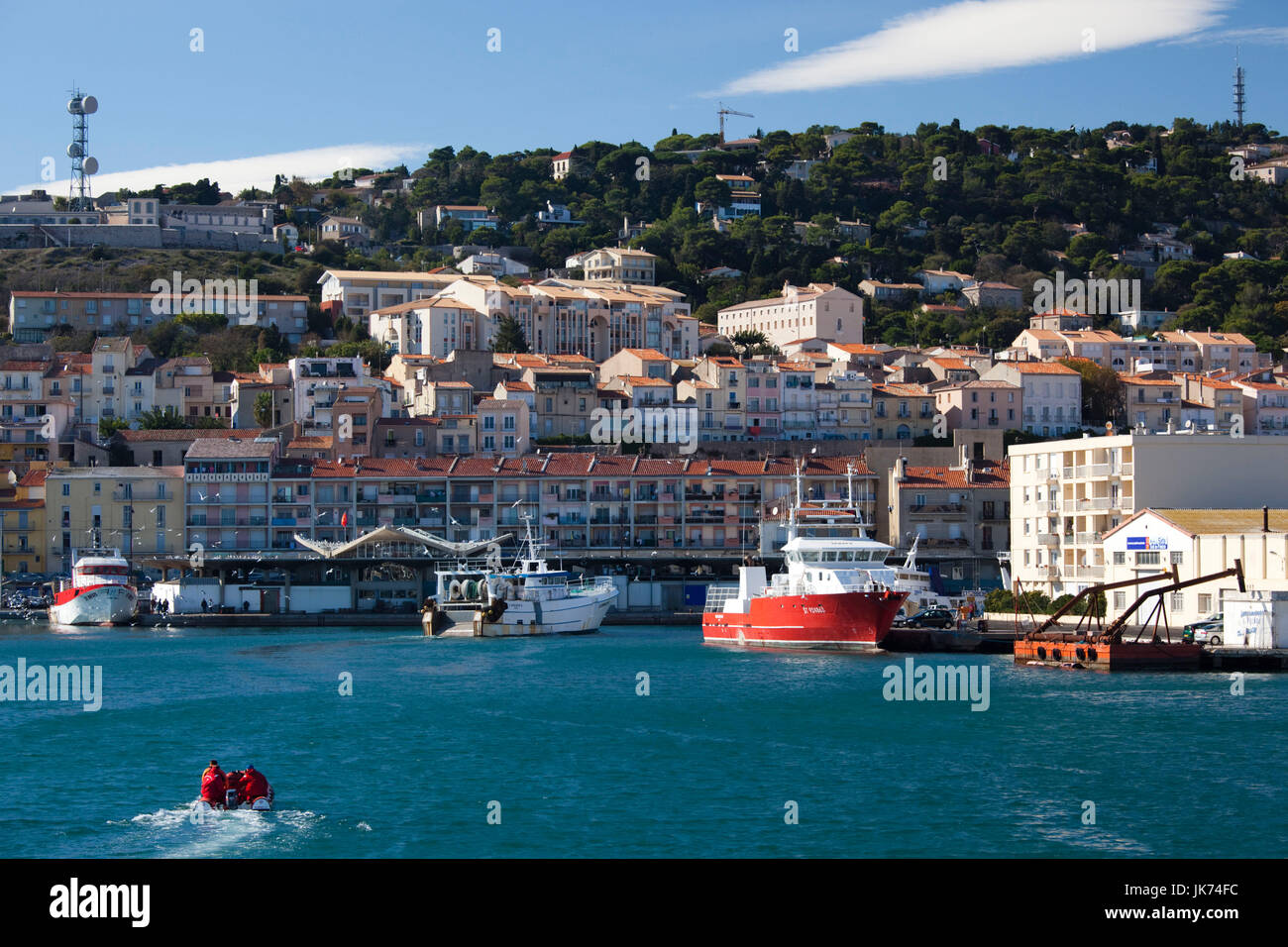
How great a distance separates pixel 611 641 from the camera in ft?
214

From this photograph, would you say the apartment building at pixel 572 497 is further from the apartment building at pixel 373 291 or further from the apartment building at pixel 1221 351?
the apartment building at pixel 1221 351

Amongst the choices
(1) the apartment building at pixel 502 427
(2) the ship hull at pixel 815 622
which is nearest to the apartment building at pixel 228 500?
(1) the apartment building at pixel 502 427

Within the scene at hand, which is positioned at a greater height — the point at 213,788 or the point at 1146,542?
the point at 1146,542

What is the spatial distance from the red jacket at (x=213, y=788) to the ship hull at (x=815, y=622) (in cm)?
3362

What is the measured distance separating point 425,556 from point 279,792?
52.8 metres

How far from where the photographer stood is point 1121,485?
60938mm

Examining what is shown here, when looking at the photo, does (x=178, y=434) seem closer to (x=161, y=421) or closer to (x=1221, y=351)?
(x=161, y=421)

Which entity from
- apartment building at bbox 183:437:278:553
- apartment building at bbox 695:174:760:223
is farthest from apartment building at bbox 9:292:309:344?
apartment building at bbox 695:174:760:223

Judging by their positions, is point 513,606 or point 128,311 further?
point 128,311

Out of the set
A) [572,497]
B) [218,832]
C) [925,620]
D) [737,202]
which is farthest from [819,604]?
[737,202]

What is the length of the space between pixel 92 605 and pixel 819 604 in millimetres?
37539

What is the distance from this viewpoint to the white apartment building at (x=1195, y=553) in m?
50.2
